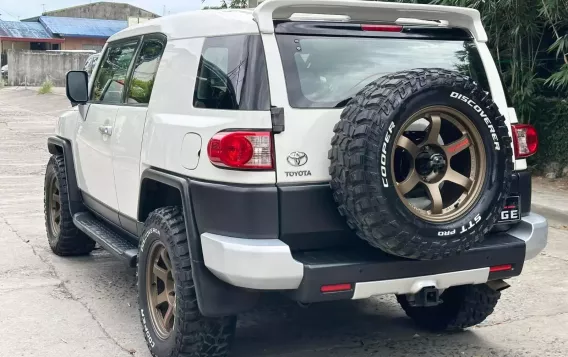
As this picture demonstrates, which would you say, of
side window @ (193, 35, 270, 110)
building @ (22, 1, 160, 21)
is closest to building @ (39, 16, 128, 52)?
building @ (22, 1, 160, 21)

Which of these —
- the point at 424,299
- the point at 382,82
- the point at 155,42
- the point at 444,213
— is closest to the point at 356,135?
the point at 382,82

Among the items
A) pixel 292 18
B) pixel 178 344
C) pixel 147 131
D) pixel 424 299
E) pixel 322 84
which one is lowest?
pixel 178 344

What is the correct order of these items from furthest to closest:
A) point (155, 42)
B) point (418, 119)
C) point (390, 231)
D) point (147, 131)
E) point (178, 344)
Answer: point (155, 42) → point (147, 131) → point (178, 344) → point (418, 119) → point (390, 231)

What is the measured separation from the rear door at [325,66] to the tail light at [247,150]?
0.17ft

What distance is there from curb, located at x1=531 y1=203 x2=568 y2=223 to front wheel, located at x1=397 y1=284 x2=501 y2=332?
392cm

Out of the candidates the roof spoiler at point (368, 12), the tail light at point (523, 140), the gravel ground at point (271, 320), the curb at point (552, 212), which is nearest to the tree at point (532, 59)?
the curb at point (552, 212)

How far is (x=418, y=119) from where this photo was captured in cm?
342

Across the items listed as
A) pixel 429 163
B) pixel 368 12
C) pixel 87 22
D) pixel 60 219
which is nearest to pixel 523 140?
pixel 429 163

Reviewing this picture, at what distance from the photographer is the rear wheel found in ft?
19.7

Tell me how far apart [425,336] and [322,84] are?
1839mm

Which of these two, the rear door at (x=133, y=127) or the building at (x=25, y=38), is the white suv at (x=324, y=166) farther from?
the building at (x=25, y=38)

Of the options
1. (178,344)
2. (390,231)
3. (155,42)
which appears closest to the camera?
(390,231)

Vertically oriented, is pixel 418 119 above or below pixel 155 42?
below

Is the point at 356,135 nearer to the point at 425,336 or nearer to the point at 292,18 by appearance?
the point at 292,18
